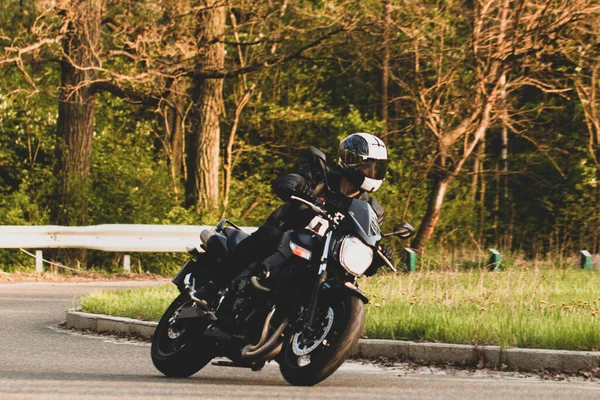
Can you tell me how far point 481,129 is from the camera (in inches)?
828

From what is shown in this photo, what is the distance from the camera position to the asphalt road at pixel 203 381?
756cm

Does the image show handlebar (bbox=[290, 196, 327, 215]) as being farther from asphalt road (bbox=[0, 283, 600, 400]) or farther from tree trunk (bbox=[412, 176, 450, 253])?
tree trunk (bbox=[412, 176, 450, 253])

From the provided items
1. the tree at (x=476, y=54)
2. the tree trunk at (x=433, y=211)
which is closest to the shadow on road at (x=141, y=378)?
the tree at (x=476, y=54)

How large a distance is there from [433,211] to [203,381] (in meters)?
14.8

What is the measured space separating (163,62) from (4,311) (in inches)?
380

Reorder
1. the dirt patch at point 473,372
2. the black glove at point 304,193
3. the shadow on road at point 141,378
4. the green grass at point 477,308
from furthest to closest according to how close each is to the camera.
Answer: the green grass at point 477,308
the dirt patch at point 473,372
the shadow on road at point 141,378
the black glove at point 304,193

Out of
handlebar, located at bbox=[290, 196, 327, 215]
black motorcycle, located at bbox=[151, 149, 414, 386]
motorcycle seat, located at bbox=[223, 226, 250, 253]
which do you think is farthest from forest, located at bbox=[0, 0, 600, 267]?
handlebar, located at bbox=[290, 196, 327, 215]

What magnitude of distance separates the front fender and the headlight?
93 millimetres

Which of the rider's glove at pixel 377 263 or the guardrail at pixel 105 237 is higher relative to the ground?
the rider's glove at pixel 377 263

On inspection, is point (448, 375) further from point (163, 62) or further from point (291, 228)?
point (163, 62)

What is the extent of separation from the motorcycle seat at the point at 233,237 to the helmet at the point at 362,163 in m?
0.93

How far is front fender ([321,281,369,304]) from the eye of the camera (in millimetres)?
7422

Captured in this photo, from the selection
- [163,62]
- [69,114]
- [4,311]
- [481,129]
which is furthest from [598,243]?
[4,311]

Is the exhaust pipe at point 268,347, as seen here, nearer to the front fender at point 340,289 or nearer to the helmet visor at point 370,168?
the front fender at point 340,289
